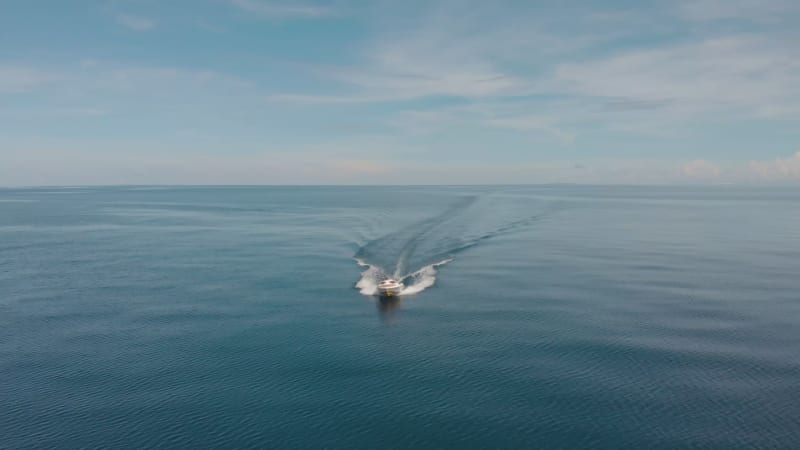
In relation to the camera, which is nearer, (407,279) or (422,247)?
(407,279)

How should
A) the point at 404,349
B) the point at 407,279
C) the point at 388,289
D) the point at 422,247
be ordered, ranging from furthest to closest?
1. the point at 422,247
2. the point at 407,279
3. the point at 388,289
4. the point at 404,349

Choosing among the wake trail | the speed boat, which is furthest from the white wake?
the speed boat

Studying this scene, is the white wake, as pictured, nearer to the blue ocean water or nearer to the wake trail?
the wake trail

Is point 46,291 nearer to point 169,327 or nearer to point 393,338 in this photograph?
point 169,327

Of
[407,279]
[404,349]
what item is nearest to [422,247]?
[407,279]

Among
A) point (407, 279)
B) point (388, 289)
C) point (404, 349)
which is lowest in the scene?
point (404, 349)

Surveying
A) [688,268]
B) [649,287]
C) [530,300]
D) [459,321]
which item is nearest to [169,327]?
[459,321]

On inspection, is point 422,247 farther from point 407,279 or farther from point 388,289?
point 388,289
